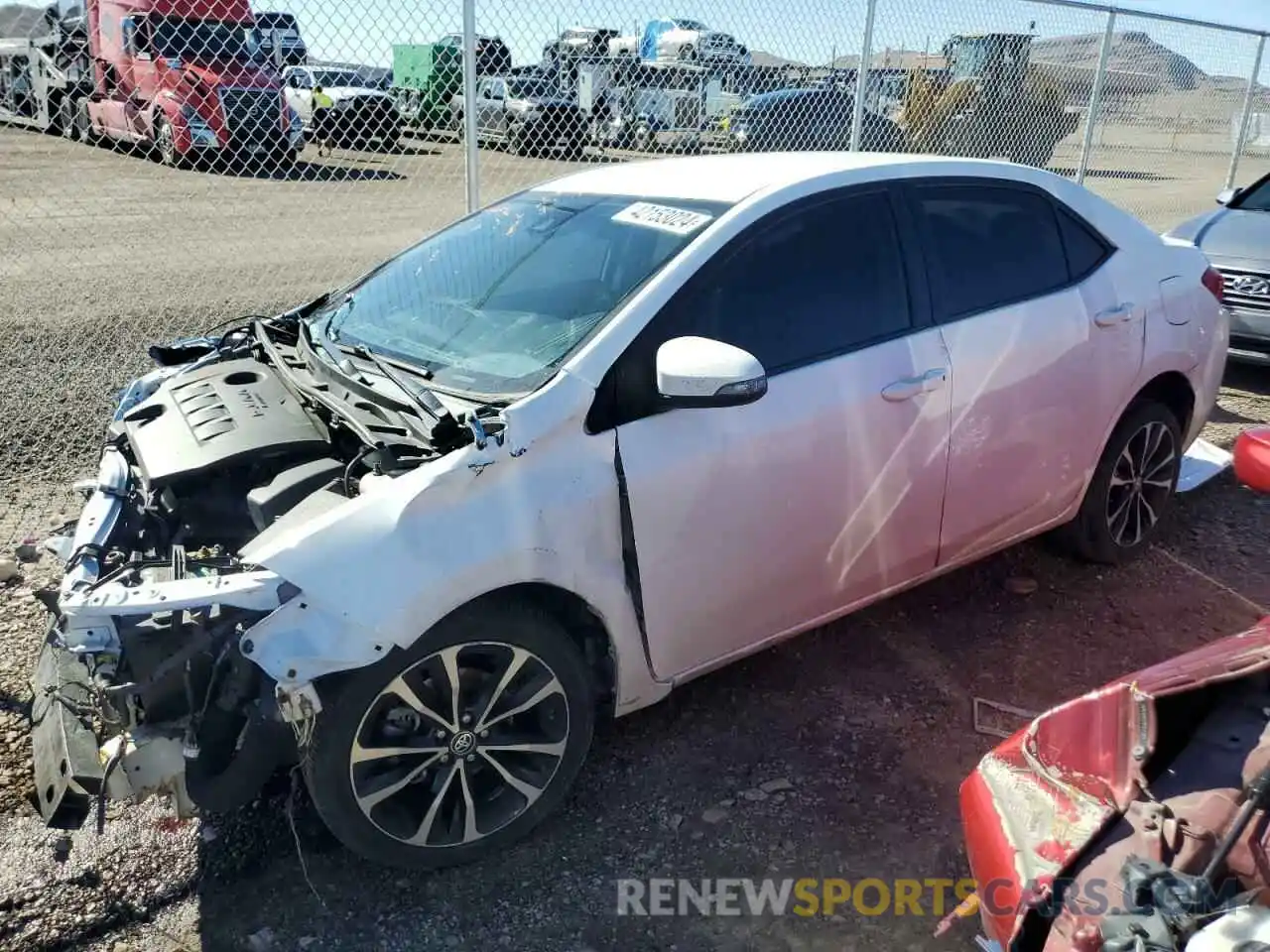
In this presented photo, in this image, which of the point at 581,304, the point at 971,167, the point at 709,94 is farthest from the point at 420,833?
the point at 709,94

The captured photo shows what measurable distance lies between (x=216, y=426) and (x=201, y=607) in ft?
2.72

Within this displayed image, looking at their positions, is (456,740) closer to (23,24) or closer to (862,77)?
(862,77)

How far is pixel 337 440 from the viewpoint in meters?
2.89

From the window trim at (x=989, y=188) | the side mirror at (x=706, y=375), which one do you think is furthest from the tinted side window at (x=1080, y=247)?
the side mirror at (x=706, y=375)

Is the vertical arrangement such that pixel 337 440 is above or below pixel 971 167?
below

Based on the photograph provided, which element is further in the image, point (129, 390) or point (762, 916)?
point (129, 390)

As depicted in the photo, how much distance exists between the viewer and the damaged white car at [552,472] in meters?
2.37

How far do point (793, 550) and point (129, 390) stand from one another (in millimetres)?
2323

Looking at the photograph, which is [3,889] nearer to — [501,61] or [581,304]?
[581,304]

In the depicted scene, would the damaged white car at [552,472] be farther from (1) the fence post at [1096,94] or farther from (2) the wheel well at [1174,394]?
(1) the fence post at [1096,94]

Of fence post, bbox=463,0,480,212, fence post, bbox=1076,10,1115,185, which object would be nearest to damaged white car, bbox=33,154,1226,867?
fence post, bbox=463,0,480,212

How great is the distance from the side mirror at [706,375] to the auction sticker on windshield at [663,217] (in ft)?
1.78

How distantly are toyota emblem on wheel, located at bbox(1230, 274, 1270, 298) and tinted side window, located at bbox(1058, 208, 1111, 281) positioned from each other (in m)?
3.66

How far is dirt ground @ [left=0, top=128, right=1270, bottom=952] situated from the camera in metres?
2.58
